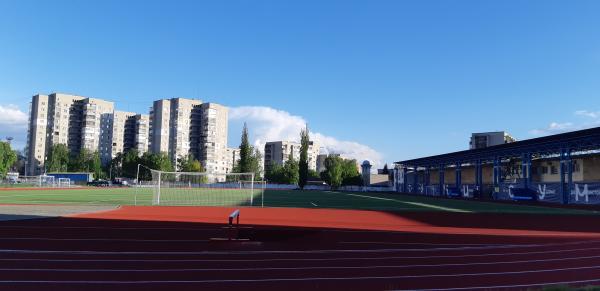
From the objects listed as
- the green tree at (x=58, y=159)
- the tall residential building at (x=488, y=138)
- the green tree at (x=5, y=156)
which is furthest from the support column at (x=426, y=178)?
the green tree at (x=58, y=159)

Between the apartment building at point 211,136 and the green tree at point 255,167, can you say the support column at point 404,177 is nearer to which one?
the green tree at point 255,167

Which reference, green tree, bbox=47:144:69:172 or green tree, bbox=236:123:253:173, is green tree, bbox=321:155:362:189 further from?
green tree, bbox=47:144:69:172

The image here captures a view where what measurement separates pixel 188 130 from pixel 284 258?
143 metres

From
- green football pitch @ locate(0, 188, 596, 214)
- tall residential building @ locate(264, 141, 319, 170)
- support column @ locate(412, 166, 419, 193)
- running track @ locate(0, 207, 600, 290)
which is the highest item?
tall residential building @ locate(264, 141, 319, 170)

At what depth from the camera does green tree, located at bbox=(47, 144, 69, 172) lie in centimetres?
11950

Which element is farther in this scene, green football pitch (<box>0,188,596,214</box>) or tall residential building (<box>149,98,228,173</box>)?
tall residential building (<box>149,98,228,173</box>)

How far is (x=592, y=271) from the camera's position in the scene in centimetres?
933

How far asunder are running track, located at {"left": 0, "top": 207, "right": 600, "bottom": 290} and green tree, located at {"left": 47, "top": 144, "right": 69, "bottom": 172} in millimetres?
115578

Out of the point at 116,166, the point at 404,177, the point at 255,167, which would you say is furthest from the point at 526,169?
the point at 116,166

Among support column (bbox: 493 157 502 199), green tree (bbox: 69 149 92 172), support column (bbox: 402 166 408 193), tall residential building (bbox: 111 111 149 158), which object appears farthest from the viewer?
tall residential building (bbox: 111 111 149 158)

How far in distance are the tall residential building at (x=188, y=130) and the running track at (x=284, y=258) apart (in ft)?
429

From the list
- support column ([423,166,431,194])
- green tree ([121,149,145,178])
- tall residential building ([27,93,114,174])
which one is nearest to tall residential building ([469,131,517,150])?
support column ([423,166,431,194])

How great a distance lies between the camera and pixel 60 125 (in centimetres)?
13750

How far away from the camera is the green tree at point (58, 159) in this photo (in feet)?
392
